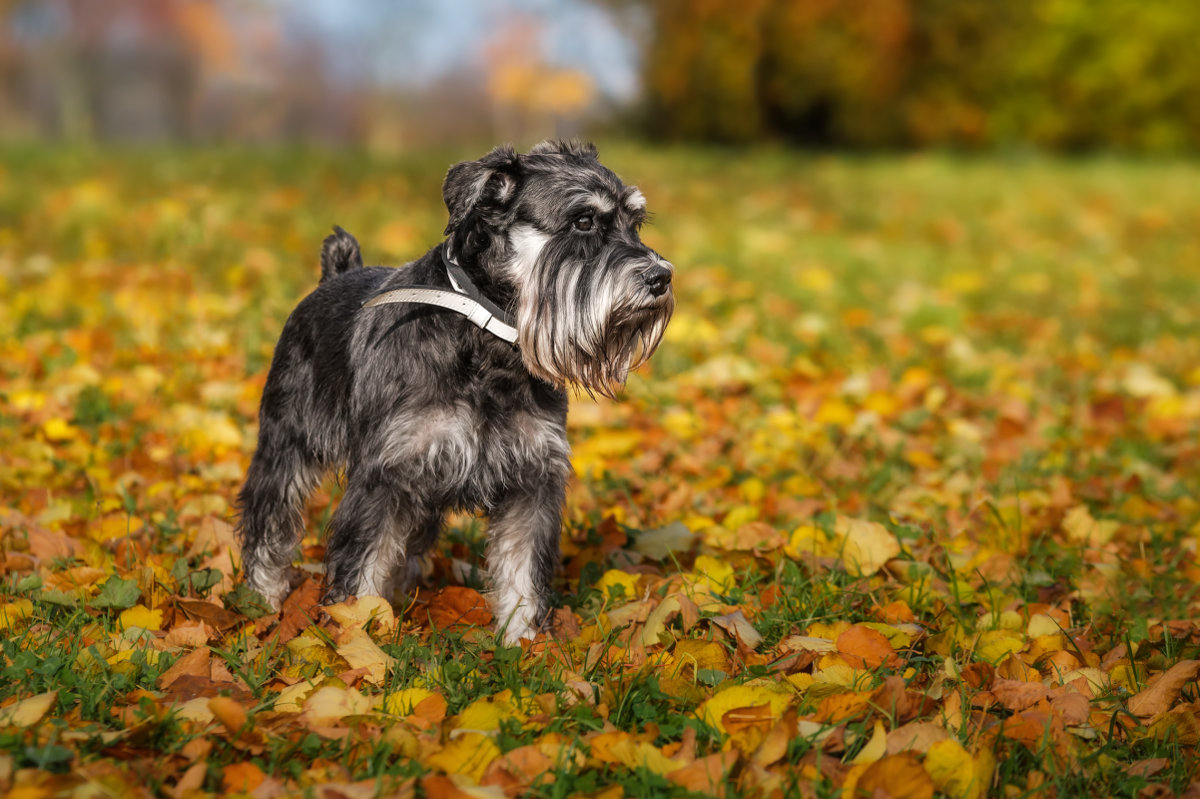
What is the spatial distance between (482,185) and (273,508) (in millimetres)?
1488

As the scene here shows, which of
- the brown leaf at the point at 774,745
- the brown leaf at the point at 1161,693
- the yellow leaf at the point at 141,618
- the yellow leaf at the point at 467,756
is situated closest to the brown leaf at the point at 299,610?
the yellow leaf at the point at 141,618

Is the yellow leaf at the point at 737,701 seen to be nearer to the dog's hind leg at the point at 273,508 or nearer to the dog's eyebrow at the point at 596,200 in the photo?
the dog's eyebrow at the point at 596,200

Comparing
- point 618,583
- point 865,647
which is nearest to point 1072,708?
point 865,647

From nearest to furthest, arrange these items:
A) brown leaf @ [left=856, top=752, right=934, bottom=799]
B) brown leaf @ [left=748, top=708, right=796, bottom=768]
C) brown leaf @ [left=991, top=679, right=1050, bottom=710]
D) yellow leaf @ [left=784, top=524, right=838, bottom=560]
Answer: brown leaf @ [left=856, top=752, right=934, bottom=799] < brown leaf @ [left=748, top=708, right=796, bottom=768] < brown leaf @ [left=991, top=679, right=1050, bottom=710] < yellow leaf @ [left=784, top=524, right=838, bottom=560]

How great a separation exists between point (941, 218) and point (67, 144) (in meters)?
13.4

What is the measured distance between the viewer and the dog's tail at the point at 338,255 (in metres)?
4.24

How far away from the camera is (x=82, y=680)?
9.20 feet

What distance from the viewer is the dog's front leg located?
3408 mm

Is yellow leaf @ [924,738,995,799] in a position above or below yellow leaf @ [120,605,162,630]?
above

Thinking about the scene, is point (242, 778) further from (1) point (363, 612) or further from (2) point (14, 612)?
(2) point (14, 612)

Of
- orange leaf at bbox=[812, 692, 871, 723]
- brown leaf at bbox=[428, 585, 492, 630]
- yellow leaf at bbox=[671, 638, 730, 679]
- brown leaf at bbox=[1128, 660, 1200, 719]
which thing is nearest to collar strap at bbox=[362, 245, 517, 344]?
brown leaf at bbox=[428, 585, 492, 630]

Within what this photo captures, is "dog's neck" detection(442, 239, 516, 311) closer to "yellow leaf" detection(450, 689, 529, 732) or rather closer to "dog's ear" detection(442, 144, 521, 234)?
"dog's ear" detection(442, 144, 521, 234)

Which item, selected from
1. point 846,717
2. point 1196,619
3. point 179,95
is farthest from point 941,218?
point 179,95

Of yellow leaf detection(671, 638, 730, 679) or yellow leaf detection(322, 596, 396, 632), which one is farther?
yellow leaf detection(322, 596, 396, 632)
